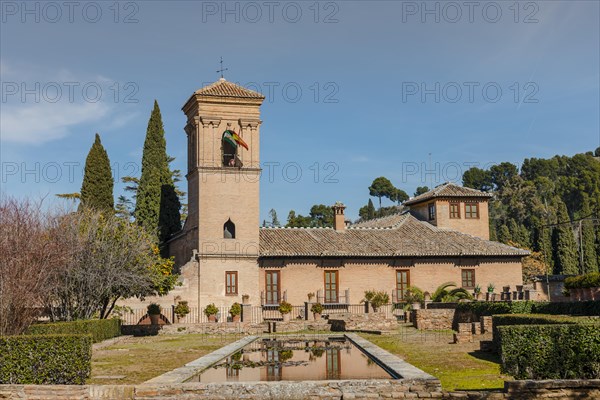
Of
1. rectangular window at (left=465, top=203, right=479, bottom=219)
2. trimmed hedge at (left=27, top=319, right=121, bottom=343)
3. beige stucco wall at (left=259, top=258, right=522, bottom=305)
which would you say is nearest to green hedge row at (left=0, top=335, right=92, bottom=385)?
trimmed hedge at (left=27, top=319, right=121, bottom=343)

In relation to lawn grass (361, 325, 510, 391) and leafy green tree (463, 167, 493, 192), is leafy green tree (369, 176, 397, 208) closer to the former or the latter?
leafy green tree (463, 167, 493, 192)

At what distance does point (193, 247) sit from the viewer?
33.8 metres

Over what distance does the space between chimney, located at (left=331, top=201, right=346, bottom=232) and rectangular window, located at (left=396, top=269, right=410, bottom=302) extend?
4.30 m

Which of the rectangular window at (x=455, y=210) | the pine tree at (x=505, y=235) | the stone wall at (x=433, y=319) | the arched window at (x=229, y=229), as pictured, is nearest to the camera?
the stone wall at (x=433, y=319)

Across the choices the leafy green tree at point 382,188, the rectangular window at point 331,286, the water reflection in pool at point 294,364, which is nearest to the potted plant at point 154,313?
the rectangular window at point 331,286

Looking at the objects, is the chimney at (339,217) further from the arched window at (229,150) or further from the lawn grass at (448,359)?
the lawn grass at (448,359)

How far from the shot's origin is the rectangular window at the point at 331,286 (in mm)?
34438

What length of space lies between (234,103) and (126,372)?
2076cm

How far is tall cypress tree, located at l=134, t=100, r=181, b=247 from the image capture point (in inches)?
1553

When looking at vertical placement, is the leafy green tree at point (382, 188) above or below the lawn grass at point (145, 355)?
above

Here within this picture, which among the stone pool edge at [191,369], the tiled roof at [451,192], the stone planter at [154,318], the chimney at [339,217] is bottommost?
the stone pool edge at [191,369]

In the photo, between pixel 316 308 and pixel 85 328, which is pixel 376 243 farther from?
pixel 85 328

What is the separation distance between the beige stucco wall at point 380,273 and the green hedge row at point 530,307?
6532mm

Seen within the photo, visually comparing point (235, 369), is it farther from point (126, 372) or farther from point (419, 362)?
point (419, 362)
